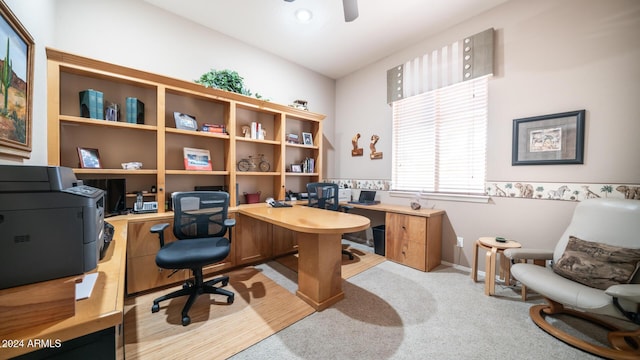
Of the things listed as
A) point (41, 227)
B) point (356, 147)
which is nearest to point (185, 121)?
point (41, 227)

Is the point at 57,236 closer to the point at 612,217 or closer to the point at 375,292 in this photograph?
the point at 375,292

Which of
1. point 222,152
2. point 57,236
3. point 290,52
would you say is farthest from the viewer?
point 290,52

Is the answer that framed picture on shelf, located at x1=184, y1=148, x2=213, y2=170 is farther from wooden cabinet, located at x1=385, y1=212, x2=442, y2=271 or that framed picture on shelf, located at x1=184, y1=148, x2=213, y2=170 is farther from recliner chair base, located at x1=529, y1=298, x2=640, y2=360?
recliner chair base, located at x1=529, y1=298, x2=640, y2=360

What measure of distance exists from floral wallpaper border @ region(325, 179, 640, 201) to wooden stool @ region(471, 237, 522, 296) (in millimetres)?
548

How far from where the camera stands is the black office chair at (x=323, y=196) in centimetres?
316

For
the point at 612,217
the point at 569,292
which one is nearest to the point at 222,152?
the point at 569,292

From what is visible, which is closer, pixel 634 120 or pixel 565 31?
pixel 634 120

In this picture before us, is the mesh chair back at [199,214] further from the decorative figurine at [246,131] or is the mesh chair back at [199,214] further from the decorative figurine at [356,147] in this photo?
the decorative figurine at [356,147]

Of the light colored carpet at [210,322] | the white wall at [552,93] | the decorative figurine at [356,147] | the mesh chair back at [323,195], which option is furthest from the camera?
the decorative figurine at [356,147]

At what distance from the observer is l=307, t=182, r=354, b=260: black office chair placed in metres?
3.16

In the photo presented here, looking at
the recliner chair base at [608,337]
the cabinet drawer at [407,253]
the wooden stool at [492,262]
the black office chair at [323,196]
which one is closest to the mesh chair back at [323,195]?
the black office chair at [323,196]

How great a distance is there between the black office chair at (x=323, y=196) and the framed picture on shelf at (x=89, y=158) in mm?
2293

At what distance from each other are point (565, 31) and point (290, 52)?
3.24 m

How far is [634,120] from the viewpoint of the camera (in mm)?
1883
